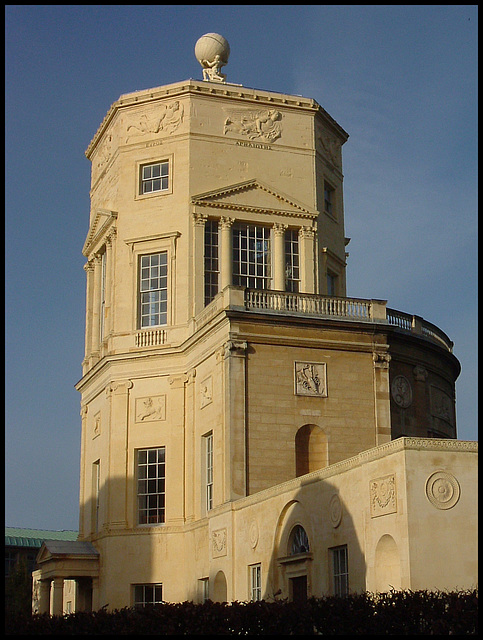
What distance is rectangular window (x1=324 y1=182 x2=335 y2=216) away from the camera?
4581 centimetres

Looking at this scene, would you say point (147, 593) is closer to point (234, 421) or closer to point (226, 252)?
point (234, 421)

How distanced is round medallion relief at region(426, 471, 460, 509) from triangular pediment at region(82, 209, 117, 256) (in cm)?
2251

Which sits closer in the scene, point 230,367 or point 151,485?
point 230,367

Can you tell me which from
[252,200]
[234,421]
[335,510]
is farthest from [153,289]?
[335,510]

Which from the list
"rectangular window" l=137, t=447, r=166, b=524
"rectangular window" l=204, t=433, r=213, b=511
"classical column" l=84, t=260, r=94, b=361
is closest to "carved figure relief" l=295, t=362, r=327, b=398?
"rectangular window" l=204, t=433, r=213, b=511

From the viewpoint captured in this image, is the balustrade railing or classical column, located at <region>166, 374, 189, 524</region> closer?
the balustrade railing

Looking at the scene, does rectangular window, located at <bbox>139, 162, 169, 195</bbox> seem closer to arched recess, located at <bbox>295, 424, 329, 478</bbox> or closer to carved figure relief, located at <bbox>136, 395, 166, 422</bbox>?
carved figure relief, located at <bbox>136, 395, 166, 422</bbox>

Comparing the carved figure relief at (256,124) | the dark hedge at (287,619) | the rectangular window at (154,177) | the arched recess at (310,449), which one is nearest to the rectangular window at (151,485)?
the arched recess at (310,449)

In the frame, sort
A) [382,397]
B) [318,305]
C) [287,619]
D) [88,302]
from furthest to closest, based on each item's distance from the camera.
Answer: [88,302] < [318,305] < [382,397] < [287,619]

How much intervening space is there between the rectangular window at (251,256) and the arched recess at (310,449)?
8291 mm

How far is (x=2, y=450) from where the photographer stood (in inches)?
470

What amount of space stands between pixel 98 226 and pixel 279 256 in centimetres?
843

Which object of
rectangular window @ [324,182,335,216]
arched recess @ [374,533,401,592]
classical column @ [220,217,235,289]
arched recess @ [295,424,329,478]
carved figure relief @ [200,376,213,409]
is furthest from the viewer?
rectangular window @ [324,182,335,216]

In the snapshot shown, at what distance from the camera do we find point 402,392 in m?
38.8
